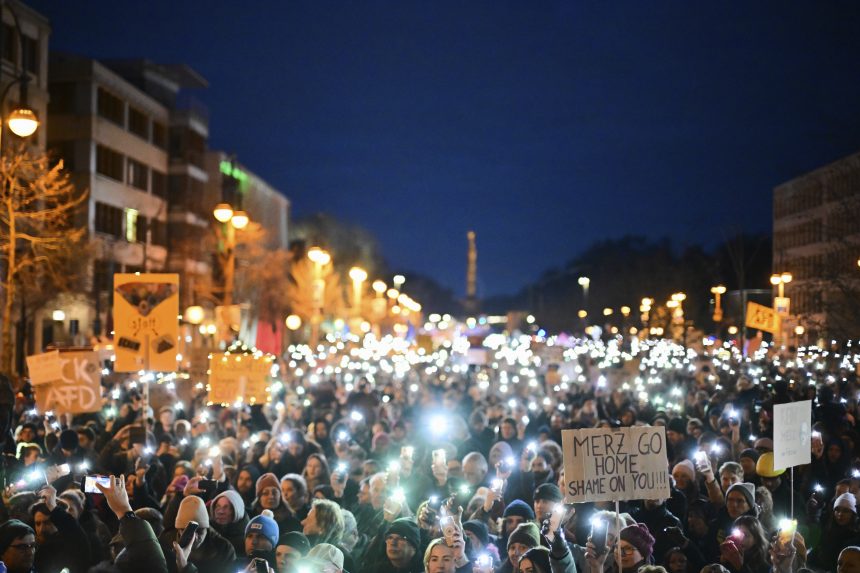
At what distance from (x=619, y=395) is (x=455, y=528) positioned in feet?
39.7

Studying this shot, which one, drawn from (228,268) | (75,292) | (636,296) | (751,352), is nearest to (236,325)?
(228,268)

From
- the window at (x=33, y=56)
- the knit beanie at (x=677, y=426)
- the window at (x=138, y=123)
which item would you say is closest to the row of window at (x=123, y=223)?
the window at (x=138, y=123)

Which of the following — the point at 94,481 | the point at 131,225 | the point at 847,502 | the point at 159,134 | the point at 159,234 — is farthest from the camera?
the point at 159,234

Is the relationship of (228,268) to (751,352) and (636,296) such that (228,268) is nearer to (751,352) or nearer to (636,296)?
(751,352)

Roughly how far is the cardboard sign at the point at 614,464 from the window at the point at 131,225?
48.4 metres

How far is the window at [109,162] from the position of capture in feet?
165

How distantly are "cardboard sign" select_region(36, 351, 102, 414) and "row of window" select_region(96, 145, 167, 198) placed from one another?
38082mm

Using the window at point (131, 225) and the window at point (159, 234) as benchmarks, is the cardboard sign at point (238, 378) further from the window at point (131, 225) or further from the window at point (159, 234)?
the window at point (159, 234)

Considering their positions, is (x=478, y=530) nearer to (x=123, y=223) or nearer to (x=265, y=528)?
(x=265, y=528)

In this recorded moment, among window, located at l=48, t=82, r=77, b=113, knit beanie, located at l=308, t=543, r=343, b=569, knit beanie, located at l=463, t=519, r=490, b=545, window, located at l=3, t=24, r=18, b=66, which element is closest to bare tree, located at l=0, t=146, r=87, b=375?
window, located at l=3, t=24, r=18, b=66

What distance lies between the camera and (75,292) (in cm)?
4116

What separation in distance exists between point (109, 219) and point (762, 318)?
1381 inches

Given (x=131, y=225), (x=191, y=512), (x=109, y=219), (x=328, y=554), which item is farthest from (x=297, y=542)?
(x=131, y=225)

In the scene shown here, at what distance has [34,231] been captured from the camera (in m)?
31.8
